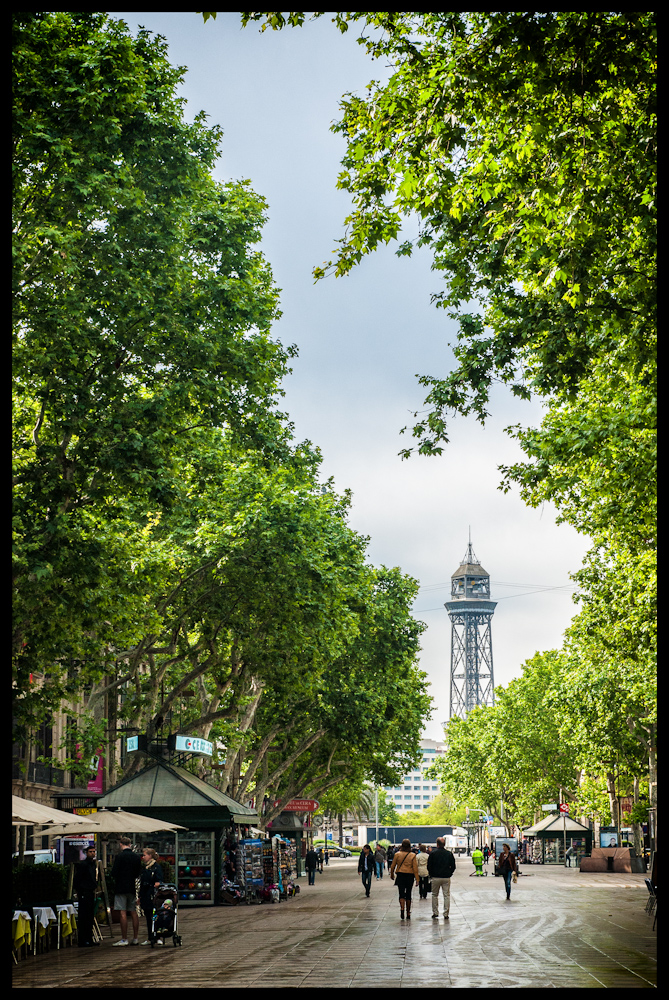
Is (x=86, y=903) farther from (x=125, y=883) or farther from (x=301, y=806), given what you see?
(x=301, y=806)

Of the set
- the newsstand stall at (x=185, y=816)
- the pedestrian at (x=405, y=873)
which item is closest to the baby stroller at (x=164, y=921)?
the pedestrian at (x=405, y=873)

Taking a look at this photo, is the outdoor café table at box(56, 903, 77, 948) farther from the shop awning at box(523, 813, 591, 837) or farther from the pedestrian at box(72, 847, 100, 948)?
the shop awning at box(523, 813, 591, 837)

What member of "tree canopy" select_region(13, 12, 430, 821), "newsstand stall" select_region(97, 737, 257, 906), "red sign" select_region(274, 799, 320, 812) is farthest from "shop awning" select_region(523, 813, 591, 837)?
"tree canopy" select_region(13, 12, 430, 821)

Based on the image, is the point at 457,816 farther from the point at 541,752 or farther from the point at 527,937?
the point at 527,937

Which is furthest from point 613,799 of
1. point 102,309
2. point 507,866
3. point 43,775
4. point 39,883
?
point 102,309

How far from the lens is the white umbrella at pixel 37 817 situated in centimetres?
1772

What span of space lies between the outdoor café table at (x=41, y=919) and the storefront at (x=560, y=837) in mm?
44293

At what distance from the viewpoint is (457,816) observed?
185 m

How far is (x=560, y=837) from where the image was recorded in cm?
6531

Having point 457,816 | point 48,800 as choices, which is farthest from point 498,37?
point 457,816

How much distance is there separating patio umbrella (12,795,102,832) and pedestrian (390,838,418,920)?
6.09m

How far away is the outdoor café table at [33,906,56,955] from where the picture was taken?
56.3 ft
